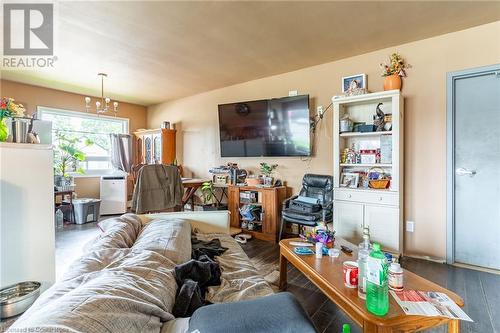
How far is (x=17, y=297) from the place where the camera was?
1.79 metres

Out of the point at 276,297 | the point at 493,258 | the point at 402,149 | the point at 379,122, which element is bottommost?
the point at 493,258

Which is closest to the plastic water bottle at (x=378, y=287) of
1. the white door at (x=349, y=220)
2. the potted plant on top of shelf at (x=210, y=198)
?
the white door at (x=349, y=220)

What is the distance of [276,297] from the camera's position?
3.00ft

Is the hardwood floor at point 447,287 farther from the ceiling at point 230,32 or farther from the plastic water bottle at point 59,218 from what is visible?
the plastic water bottle at point 59,218

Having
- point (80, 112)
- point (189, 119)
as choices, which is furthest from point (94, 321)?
point (80, 112)

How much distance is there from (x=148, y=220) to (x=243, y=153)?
2260mm

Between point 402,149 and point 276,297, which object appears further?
point 402,149

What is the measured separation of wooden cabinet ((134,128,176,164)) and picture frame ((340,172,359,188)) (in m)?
3.54

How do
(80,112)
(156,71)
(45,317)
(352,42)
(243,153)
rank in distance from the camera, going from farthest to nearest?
(80,112) < (243,153) < (156,71) < (352,42) < (45,317)

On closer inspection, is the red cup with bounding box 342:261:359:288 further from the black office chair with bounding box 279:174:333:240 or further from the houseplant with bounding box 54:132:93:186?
the houseplant with bounding box 54:132:93:186

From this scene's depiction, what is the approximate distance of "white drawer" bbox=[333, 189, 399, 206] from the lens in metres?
2.71

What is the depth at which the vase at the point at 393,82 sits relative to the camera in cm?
284

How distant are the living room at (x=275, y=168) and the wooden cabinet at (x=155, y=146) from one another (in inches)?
36.9

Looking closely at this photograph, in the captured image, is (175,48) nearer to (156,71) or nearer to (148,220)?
(156,71)
